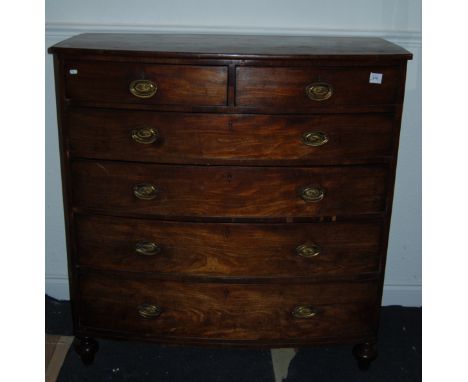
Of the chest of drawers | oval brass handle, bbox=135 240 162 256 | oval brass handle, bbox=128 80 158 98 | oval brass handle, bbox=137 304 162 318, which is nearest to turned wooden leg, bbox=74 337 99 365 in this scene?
the chest of drawers

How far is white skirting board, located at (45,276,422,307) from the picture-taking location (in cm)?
269

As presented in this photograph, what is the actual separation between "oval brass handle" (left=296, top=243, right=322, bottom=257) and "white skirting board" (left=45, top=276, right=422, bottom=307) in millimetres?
976

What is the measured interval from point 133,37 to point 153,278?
3.24 feet

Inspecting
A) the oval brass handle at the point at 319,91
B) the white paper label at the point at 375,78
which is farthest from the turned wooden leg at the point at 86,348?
the white paper label at the point at 375,78

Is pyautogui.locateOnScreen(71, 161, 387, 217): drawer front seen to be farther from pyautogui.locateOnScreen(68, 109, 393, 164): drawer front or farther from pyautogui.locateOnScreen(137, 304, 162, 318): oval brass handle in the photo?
pyautogui.locateOnScreen(137, 304, 162, 318): oval brass handle

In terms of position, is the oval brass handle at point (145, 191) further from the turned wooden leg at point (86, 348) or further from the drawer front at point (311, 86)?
the turned wooden leg at point (86, 348)

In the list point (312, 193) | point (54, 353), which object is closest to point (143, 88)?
point (312, 193)

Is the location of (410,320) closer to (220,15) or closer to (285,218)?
(285,218)

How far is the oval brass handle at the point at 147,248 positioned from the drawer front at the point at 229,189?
12cm

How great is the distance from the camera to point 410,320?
2586 mm

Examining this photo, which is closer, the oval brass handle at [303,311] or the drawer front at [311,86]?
the drawer front at [311,86]

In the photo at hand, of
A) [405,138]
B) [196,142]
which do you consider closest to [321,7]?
[405,138]

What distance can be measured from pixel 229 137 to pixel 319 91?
13.9 inches

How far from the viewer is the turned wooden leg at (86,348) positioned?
7.08 feet
